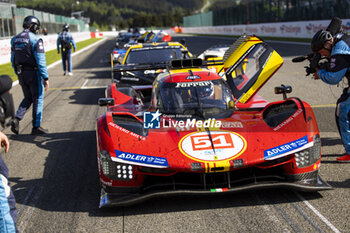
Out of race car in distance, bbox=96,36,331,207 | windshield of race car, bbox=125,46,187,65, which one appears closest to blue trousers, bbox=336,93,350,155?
race car in distance, bbox=96,36,331,207

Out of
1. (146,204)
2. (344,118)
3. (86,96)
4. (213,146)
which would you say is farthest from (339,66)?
(86,96)

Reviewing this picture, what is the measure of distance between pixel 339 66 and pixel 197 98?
1855 mm

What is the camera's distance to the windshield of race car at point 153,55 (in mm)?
11453

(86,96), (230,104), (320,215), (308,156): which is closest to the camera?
(320,215)

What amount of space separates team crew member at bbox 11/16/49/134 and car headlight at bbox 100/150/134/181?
12.7ft

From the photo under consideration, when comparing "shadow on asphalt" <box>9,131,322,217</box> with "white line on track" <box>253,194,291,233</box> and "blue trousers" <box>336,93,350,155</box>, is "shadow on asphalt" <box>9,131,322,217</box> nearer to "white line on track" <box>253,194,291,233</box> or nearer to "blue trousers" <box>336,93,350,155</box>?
"white line on track" <box>253,194,291,233</box>

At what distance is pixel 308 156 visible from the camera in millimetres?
4848

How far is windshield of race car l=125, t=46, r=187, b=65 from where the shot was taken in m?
11.5

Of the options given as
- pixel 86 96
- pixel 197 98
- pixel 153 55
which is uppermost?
pixel 153 55

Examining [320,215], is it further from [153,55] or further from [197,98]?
[153,55]

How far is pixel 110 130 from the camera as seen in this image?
511 centimetres

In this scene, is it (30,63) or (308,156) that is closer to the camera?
(308,156)

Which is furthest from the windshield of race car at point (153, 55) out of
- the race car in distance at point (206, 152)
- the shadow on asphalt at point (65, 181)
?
the race car in distance at point (206, 152)

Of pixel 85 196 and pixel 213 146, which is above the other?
pixel 213 146
